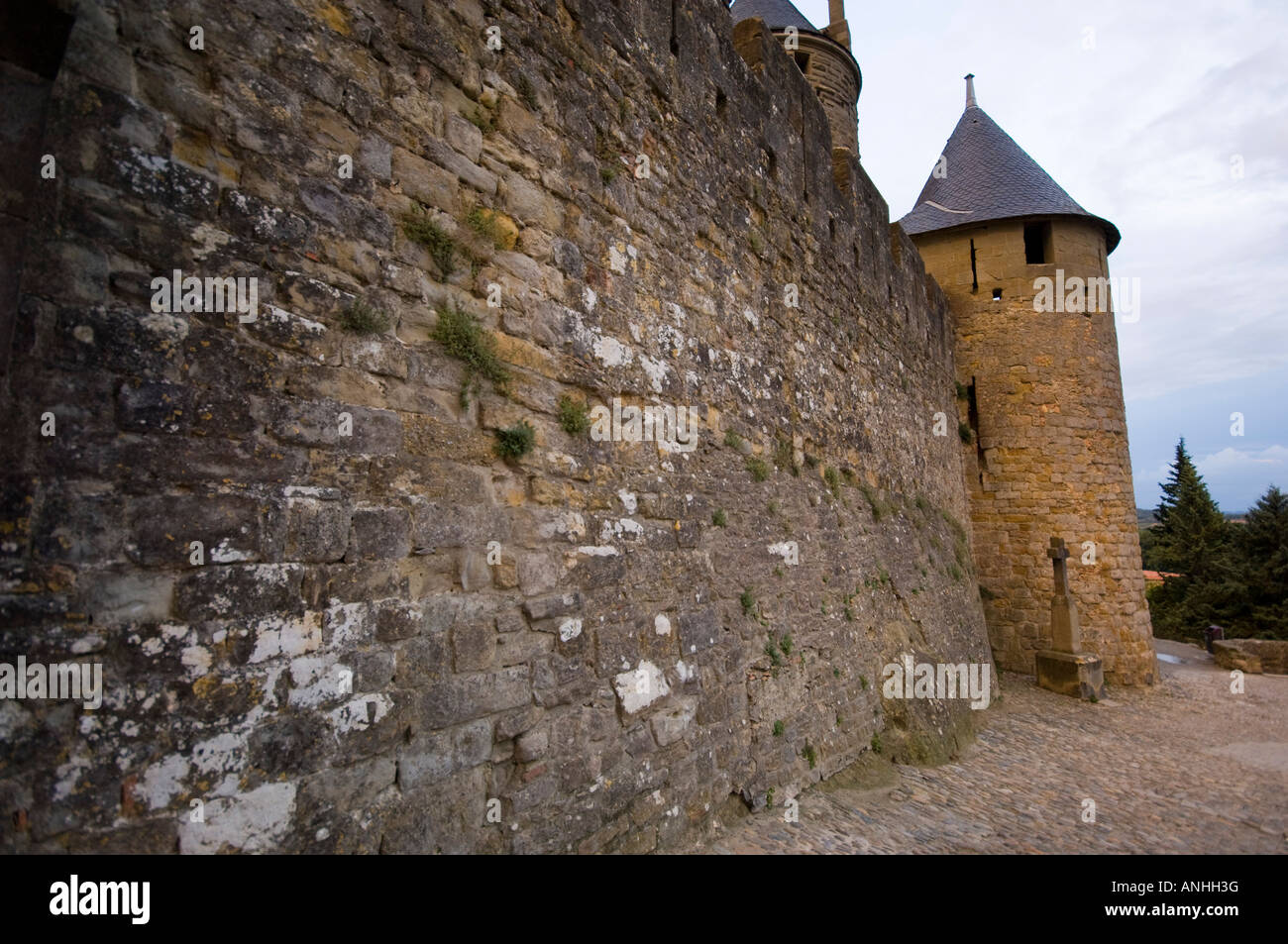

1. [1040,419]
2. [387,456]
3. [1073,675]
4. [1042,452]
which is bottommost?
[1073,675]

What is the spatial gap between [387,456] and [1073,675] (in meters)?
10.9

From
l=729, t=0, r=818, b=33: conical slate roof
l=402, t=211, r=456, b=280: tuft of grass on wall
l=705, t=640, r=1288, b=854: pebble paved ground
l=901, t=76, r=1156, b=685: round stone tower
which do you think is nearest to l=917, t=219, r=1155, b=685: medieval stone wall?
Result: l=901, t=76, r=1156, b=685: round stone tower

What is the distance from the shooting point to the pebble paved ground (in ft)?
14.3

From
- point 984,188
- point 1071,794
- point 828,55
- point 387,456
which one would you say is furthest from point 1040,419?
point 387,456

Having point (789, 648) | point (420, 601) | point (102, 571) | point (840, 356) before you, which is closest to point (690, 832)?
point (789, 648)

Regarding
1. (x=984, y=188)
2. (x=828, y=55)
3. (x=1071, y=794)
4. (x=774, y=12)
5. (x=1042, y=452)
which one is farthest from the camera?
(x=774, y=12)

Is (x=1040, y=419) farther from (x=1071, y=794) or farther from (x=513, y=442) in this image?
(x=513, y=442)

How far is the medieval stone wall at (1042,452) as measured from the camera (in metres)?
11.4

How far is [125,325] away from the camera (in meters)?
1.96

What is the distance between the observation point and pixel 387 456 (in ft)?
8.30

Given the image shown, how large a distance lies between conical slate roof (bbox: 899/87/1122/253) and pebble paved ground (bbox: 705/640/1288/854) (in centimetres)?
795

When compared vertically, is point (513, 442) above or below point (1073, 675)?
above

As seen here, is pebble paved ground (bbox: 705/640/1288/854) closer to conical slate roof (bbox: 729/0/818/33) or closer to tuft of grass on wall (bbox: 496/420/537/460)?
tuft of grass on wall (bbox: 496/420/537/460)

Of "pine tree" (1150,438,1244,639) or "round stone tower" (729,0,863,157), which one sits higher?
"round stone tower" (729,0,863,157)
